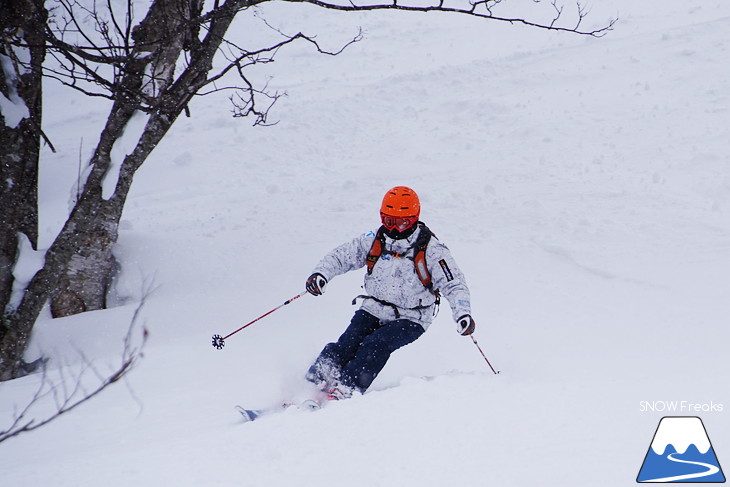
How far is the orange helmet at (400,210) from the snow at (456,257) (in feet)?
4.41

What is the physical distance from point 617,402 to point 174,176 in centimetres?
967

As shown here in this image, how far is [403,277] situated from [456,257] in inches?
131

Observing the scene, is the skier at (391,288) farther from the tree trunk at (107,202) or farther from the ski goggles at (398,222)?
the tree trunk at (107,202)

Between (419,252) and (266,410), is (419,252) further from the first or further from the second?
(266,410)

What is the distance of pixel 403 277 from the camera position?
5.75 m

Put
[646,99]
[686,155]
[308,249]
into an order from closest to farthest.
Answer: [308,249] < [686,155] < [646,99]

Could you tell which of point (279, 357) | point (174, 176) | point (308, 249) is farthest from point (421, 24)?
point (279, 357)

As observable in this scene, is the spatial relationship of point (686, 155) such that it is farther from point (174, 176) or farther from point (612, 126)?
point (174, 176)

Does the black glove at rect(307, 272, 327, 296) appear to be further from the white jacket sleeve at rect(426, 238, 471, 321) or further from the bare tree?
the bare tree

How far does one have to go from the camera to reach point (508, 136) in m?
12.2

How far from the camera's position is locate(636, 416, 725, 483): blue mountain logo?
3516mm

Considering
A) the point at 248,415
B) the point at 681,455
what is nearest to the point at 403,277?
the point at 248,415

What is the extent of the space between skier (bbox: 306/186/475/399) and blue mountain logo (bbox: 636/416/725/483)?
1752 mm

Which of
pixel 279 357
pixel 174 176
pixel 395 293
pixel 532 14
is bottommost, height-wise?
pixel 279 357
